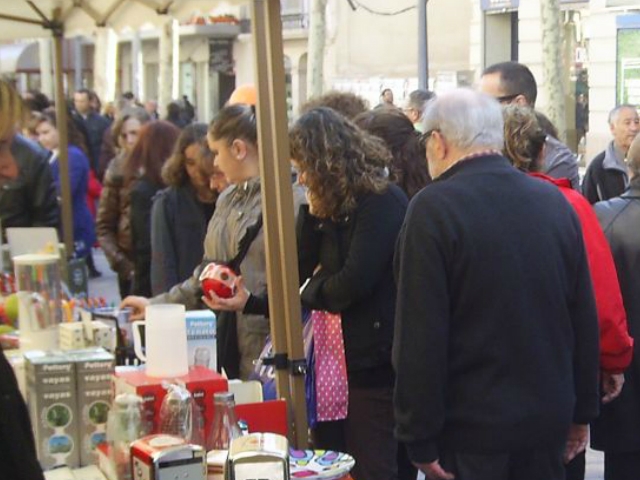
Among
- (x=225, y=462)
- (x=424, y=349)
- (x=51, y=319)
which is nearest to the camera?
(x=225, y=462)

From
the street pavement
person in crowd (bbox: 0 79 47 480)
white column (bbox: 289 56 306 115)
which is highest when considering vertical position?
person in crowd (bbox: 0 79 47 480)

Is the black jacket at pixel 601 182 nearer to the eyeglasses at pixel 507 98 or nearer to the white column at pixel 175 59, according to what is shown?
the eyeglasses at pixel 507 98

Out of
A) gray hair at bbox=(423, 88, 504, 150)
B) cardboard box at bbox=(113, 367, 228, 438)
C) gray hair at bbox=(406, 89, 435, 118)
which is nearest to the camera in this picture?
cardboard box at bbox=(113, 367, 228, 438)

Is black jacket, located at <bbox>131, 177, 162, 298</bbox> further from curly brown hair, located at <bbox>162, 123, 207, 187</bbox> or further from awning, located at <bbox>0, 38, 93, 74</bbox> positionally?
awning, located at <bbox>0, 38, 93, 74</bbox>

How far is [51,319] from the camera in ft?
13.4

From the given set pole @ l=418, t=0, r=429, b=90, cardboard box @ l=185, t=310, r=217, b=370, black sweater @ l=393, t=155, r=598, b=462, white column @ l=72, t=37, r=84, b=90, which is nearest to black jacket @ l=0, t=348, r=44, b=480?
black sweater @ l=393, t=155, r=598, b=462

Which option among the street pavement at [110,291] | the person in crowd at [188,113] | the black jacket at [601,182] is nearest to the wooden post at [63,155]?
the street pavement at [110,291]

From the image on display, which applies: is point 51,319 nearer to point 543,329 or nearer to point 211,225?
point 211,225

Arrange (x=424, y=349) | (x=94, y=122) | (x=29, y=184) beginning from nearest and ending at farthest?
1. (x=424, y=349)
2. (x=29, y=184)
3. (x=94, y=122)

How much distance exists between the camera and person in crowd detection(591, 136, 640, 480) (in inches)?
169

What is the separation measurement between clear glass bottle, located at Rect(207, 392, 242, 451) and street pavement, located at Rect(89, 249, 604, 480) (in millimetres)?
3192

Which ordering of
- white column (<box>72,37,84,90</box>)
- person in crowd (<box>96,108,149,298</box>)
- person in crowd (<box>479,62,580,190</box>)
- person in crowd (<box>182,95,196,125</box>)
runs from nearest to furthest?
person in crowd (<box>479,62,580,190</box>) → person in crowd (<box>96,108,149,298</box>) → person in crowd (<box>182,95,196,125</box>) → white column (<box>72,37,84,90</box>)

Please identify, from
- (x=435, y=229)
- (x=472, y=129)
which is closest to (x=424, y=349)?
(x=435, y=229)

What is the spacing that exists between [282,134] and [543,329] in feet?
3.21
